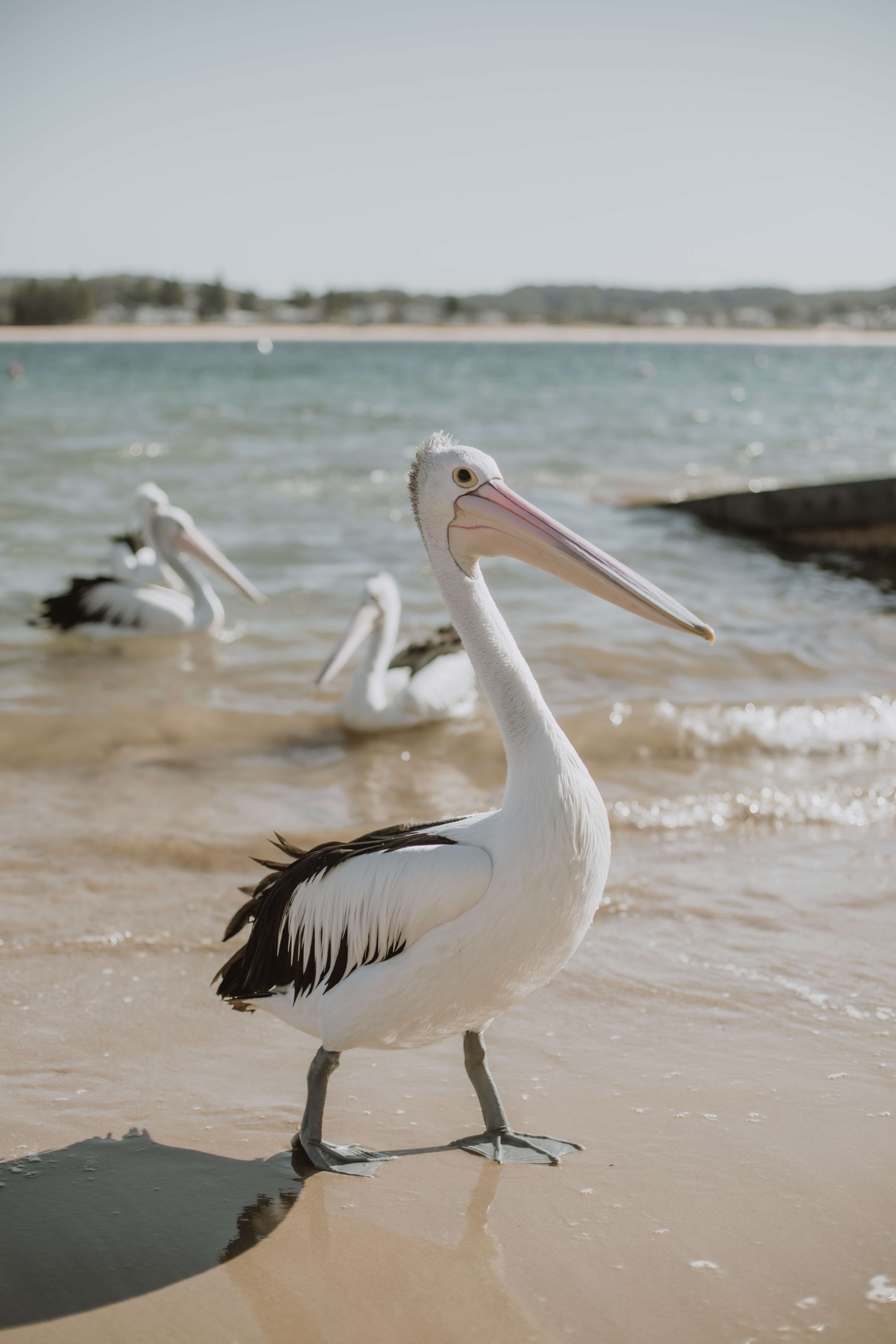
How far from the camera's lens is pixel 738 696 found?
6.46 m

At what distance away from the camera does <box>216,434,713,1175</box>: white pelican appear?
2289 millimetres

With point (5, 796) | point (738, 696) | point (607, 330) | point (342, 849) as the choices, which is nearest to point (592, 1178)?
point (342, 849)

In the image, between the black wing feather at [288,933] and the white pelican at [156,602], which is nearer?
the black wing feather at [288,933]

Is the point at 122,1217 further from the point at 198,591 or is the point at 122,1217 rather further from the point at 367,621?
the point at 198,591

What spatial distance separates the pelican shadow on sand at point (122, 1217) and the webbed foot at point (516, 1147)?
362 mm

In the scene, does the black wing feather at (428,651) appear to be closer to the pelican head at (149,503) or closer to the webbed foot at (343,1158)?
the pelican head at (149,503)

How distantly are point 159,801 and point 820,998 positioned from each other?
290 centimetres

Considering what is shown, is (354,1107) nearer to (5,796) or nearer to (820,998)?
(820,998)

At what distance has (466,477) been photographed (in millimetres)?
2508

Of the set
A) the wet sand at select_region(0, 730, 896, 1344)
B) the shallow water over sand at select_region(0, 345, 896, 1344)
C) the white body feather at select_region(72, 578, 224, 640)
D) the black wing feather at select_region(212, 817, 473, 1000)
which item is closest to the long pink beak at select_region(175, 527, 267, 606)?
the white body feather at select_region(72, 578, 224, 640)

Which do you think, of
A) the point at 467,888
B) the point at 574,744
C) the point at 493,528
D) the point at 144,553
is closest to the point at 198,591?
the point at 144,553

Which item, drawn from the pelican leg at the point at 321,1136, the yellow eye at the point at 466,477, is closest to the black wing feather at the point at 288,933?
the pelican leg at the point at 321,1136

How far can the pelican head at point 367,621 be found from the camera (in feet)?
20.0

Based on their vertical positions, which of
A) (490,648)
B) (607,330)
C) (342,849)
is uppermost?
(607,330)
